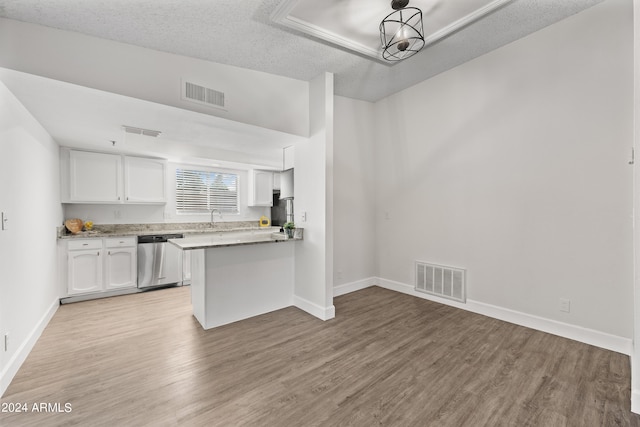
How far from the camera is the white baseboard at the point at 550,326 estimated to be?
235 cm

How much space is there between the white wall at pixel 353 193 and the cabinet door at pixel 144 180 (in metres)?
3.00

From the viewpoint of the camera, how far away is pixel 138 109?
8.53 feet

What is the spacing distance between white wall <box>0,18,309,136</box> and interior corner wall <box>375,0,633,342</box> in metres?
1.87

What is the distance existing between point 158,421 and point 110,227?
3.89 metres

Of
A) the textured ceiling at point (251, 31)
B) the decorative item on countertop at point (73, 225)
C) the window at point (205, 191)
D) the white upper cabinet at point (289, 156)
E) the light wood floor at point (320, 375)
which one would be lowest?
the light wood floor at point (320, 375)

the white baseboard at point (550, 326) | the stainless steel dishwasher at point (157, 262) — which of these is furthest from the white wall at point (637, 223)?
the stainless steel dishwasher at point (157, 262)

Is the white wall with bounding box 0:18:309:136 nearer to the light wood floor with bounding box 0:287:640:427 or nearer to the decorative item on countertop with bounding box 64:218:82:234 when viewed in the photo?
the light wood floor with bounding box 0:287:640:427

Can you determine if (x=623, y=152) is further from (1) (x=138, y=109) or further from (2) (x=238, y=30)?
(1) (x=138, y=109)

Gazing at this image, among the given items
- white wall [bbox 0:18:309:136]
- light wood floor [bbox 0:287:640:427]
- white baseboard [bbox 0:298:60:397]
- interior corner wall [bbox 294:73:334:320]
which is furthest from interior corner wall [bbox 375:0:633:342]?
white baseboard [bbox 0:298:60:397]

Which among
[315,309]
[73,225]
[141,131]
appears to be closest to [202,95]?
[141,131]

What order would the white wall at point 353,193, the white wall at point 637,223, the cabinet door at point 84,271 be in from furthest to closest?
the white wall at point 353,193 → the cabinet door at point 84,271 → the white wall at point 637,223

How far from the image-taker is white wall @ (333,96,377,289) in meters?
4.08

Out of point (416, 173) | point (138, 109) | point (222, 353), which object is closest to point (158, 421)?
point (222, 353)

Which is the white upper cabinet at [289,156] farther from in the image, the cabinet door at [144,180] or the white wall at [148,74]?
the cabinet door at [144,180]
